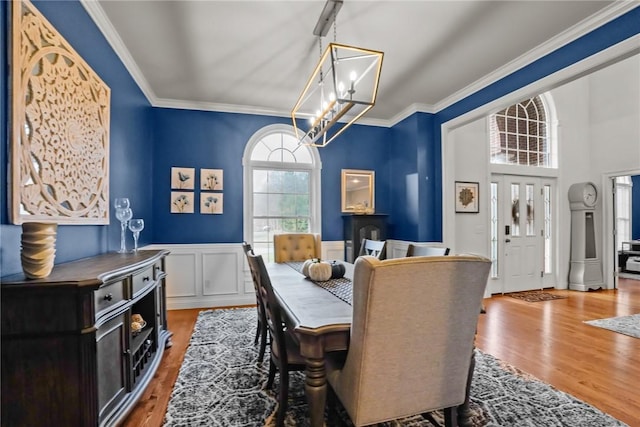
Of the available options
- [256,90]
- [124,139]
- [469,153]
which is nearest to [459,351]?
[124,139]

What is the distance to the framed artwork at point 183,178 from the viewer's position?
4.34 m

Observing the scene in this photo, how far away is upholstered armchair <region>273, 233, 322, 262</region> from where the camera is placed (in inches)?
144

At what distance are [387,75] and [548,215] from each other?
4200 mm

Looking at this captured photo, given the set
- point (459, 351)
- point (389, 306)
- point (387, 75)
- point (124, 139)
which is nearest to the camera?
point (389, 306)

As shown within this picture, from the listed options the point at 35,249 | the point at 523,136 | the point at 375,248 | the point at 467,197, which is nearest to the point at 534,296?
the point at 467,197

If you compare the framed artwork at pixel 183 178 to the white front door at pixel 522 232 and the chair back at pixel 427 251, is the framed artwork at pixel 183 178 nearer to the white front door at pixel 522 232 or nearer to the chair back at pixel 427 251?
the chair back at pixel 427 251

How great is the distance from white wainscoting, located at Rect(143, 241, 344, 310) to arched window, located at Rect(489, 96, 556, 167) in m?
4.47

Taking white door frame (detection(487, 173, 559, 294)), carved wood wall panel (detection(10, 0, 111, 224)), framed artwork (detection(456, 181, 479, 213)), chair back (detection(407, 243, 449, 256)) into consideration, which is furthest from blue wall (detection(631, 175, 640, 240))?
carved wood wall panel (detection(10, 0, 111, 224))

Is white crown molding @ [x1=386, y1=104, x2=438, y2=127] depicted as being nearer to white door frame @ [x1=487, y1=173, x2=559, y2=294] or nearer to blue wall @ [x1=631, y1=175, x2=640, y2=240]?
white door frame @ [x1=487, y1=173, x2=559, y2=294]

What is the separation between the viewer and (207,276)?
4441mm

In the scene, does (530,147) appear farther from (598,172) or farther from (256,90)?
(256,90)

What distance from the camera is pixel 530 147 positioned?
548 cm

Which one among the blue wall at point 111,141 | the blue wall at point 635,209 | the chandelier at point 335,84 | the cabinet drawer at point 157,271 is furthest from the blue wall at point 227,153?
the blue wall at point 635,209

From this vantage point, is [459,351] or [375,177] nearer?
[459,351]
